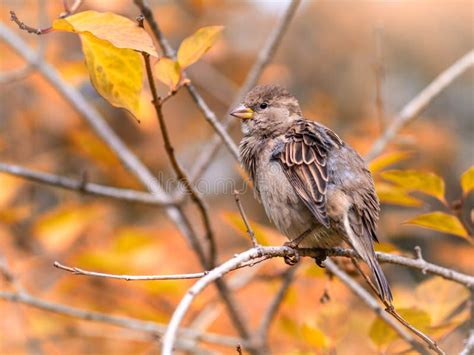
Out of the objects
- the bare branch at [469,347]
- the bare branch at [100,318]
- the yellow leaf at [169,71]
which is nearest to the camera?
the bare branch at [469,347]

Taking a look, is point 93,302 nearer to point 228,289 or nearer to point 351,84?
point 228,289

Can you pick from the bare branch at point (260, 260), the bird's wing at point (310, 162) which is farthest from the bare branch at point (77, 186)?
the bare branch at point (260, 260)

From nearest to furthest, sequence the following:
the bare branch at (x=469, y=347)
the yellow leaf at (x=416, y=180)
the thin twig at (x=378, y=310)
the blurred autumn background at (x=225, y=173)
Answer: the bare branch at (x=469, y=347)
the yellow leaf at (x=416, y=180)
the thin twig at (x=378, y=310)
the blurred autumn background at (x=225, y=173)

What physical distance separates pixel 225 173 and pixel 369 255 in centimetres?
450

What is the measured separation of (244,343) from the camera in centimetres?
362

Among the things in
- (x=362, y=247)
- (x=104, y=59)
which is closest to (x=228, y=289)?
(x=362, y=247)

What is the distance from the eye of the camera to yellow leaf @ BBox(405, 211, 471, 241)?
2.68 metres

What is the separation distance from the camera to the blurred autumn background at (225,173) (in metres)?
3.75

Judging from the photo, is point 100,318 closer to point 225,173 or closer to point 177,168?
point 177,168

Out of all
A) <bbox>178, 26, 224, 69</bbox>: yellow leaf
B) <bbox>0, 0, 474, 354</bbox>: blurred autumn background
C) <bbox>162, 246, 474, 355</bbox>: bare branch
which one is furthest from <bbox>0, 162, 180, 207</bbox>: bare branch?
<bbox>178, 26, 224, 69</bbox>: yellow leaf

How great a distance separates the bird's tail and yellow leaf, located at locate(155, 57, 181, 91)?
1.01 meters

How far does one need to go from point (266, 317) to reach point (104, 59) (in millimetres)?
1838

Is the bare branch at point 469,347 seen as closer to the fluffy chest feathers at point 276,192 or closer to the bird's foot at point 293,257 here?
the bird's foot at point 293,257

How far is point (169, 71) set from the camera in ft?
8.55
